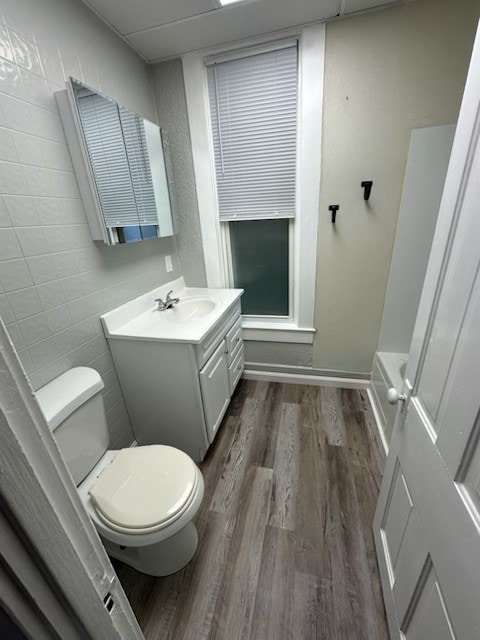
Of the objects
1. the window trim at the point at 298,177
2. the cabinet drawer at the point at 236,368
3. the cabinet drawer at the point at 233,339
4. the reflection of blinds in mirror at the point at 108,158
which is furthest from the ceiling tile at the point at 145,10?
the cabinet drawer at the point at 236,368

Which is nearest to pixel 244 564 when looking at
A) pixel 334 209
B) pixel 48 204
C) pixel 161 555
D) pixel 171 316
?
pixel 161 555

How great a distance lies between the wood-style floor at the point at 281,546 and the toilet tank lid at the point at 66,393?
80 centimetres

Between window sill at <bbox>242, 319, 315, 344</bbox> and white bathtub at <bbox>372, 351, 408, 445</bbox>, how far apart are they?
53 cm

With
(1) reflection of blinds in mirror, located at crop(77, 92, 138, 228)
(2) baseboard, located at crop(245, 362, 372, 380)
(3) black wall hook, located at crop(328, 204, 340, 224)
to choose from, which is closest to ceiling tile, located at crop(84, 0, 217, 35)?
(1) reflection of blinds in mirror, located at crop(77, 92, 138, 228)

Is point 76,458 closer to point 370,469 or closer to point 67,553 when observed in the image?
point 67,553

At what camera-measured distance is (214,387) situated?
5.25 feet

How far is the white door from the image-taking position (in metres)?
0.53

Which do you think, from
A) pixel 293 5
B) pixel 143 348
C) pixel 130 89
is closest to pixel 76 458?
pixel 143 348

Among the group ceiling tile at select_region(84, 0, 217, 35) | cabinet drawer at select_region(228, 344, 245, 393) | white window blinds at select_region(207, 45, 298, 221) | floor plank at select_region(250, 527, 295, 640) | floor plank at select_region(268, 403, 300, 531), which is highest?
ceiling tile at select_region(84, 0, 217, 35)

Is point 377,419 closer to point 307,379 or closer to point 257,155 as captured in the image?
point 307,379

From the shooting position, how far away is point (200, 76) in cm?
169

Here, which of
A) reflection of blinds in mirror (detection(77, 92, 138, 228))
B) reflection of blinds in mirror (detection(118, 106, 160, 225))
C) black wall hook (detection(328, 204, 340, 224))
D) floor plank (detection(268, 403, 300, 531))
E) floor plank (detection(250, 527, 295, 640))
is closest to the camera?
floor plank (detection(250, 527, 295, 640))

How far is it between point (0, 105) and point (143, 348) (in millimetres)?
1091

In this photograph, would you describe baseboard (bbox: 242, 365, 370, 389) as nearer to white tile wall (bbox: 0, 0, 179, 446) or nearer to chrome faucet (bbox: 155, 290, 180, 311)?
chrome faucet (bbox: 155, 290, 180, 311)
